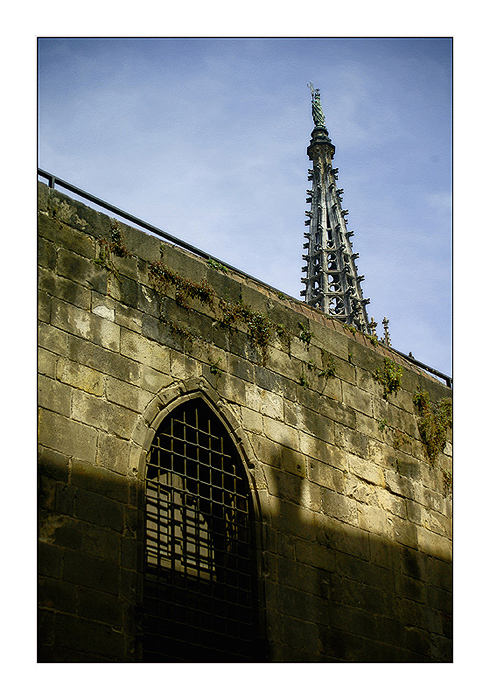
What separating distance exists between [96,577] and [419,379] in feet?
15.4

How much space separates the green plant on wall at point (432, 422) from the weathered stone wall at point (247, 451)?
0.07m

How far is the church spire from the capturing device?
36.9m

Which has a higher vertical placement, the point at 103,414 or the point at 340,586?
the point at 103,414

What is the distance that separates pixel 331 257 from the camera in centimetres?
3875

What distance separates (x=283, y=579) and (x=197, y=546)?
818 mm

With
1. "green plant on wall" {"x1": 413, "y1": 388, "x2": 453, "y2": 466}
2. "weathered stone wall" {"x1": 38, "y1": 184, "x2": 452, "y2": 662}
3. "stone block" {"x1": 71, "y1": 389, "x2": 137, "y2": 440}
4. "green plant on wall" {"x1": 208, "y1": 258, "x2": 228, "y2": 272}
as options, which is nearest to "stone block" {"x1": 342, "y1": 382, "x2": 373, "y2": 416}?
"weathered stone wall" {"x1": 38, "y1": 184, "x2": 452, "y2": 662}

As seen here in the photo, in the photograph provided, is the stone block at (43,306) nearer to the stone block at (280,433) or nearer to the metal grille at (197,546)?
the metal grille at (197,546)

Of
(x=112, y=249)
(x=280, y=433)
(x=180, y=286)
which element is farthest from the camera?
(x=280, y=433)

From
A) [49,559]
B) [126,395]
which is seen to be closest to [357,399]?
[126,395]

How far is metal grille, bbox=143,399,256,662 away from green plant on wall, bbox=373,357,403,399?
223cm

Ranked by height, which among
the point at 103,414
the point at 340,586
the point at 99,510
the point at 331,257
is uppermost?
the point at 331,257

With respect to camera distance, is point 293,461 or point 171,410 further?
point 293,461

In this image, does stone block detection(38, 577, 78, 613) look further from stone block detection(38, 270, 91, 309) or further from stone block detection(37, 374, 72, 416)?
stone block detection(38, 270, 91, 309)

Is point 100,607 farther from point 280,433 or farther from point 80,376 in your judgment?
point 280,433
